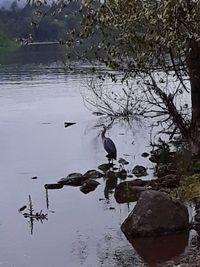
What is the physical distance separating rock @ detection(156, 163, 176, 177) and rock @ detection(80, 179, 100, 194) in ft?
5.03

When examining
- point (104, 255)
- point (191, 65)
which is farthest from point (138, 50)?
point (104, 255)

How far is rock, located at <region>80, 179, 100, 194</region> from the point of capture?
1602 cm

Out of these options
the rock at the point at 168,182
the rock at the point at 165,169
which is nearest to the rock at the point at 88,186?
the rock at the point at 168,182

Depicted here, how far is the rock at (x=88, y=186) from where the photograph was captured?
16.0 metres

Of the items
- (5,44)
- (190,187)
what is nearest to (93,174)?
(190,187)

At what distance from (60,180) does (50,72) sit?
32754 mm

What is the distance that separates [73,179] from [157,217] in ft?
18.1

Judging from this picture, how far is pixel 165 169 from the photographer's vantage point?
17.0 meters

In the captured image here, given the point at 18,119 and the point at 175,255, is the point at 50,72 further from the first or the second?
the point at 175,255

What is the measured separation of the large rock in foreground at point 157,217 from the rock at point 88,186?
4.22 m

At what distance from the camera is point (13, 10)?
82250mm

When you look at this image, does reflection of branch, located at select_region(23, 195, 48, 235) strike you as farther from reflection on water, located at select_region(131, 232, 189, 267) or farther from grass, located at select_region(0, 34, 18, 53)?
grass, located at select_region(0, 34, 18, 53)

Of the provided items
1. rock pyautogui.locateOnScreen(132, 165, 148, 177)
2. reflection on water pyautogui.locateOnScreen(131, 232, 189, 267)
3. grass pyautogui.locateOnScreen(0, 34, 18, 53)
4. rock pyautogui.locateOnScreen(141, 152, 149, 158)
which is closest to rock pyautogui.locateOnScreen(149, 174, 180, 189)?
rock pyautogui.locateOnScreen(132, 165, 148, 177)

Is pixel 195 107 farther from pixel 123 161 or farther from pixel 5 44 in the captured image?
pixel 5 44
